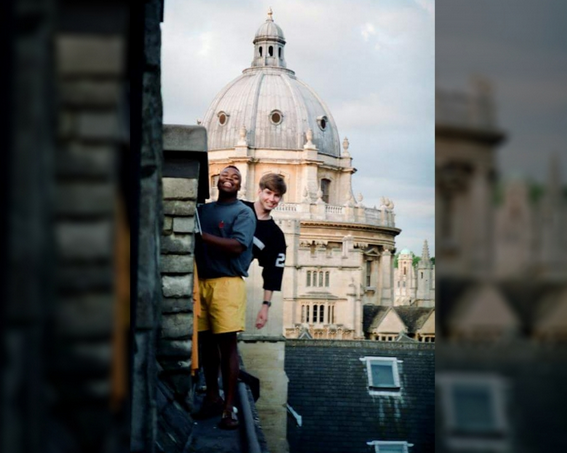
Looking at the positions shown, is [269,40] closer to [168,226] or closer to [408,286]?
[168,226]

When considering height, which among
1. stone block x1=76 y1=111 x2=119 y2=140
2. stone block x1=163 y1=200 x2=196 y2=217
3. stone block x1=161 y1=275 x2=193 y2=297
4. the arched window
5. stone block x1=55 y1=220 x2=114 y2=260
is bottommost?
stone block x1=161 y1=275 x2=193 y2=297

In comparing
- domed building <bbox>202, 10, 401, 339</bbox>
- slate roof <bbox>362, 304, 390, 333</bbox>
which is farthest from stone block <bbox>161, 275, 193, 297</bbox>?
slate roof <bbox>362, 304, 390, 333</bbox>

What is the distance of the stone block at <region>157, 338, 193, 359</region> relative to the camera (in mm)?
2404

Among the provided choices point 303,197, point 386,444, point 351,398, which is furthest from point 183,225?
point 303,197

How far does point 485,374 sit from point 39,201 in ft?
0.87

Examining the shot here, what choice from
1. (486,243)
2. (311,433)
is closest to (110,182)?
(486,243)

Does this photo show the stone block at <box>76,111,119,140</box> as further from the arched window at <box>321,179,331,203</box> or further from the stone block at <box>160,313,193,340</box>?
the arched window at <box>321,179,331,203</box>

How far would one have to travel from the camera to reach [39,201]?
429 mm

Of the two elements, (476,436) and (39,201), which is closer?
(39,201)

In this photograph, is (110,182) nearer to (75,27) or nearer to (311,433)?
(75,27)

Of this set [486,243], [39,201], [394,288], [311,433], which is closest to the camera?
[39,201]

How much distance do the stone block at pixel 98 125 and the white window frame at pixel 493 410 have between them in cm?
24

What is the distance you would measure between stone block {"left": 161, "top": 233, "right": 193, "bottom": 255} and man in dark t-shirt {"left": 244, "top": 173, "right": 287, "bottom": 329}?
629mm

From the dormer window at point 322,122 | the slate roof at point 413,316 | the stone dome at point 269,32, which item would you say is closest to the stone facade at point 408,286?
the slate roof at point 413,316
